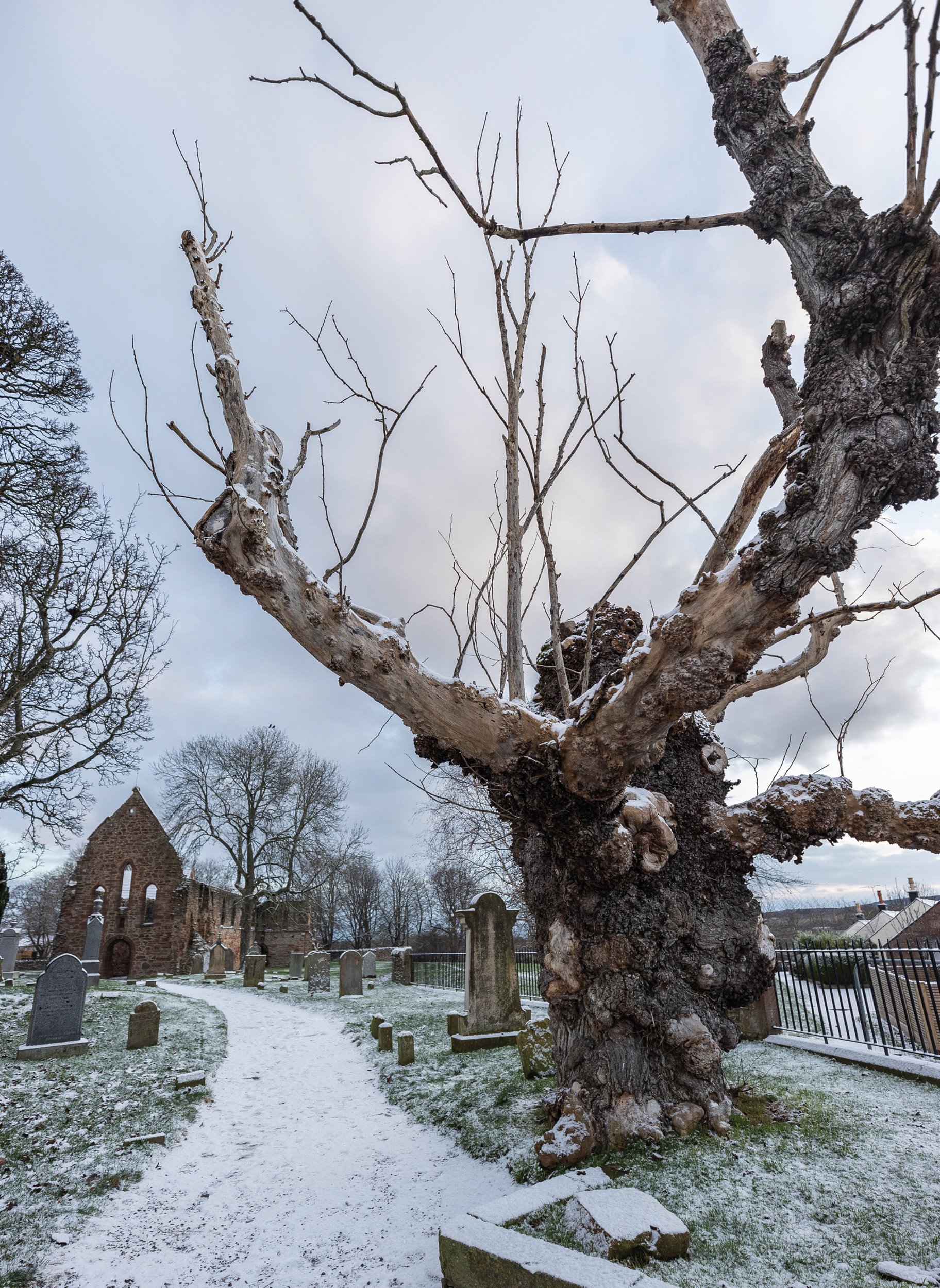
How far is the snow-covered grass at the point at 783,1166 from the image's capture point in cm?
283

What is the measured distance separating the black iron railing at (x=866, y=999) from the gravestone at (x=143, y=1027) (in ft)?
26.1

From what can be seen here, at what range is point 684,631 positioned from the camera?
329 centimetres

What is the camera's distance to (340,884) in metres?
38.8

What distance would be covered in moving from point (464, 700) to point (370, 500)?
129cm

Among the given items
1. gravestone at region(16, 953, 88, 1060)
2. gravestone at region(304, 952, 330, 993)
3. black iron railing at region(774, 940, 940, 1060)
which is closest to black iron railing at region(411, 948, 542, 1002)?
gravestone at region(304, 952, 330, 993)

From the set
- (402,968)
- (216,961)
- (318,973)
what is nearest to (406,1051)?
(318,973)

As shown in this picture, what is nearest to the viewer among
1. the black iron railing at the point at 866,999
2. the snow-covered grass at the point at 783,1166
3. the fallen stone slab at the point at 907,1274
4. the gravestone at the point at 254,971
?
the fallen stone slab at the point at 907,1274

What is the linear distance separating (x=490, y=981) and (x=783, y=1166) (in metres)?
5.29

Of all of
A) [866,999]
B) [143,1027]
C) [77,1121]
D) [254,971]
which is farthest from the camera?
[254,971]

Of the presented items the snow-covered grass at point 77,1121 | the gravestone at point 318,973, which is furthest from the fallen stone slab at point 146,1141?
the gravestone at point 318,973

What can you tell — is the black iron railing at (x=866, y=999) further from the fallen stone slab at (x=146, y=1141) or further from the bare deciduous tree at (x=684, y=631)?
the fallen stone slab at (x=146, y=1141)

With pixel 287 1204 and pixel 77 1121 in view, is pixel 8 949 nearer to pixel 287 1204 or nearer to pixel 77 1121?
pixel 77 1121

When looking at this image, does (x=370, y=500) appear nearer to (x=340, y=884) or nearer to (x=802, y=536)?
(x=802, y=536)

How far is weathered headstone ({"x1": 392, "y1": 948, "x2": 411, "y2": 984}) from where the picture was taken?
1808 cm
